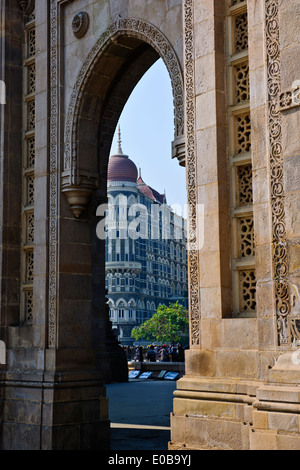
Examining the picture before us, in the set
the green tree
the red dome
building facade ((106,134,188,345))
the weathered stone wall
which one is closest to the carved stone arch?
the weathered stone wall

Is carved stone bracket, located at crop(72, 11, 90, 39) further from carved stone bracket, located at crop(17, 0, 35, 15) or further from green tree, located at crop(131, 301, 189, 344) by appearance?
green tree, located at crop(131, 301, 189, 344)

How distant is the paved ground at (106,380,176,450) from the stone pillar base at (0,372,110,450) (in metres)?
0.63

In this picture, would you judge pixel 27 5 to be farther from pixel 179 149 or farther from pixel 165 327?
pixel 165 327

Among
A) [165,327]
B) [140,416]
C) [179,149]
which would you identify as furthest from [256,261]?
[165,327]

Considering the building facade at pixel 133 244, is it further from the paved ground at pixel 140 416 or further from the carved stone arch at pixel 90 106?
the carved stone arch at pixel 90 106

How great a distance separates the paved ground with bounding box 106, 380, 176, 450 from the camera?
38.4 feet

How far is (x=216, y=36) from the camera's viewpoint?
8742 mm

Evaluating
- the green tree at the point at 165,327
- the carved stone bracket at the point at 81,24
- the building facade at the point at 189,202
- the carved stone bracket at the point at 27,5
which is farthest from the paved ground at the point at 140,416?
the green tree at the point at 165,327

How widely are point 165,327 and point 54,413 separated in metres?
79.2
